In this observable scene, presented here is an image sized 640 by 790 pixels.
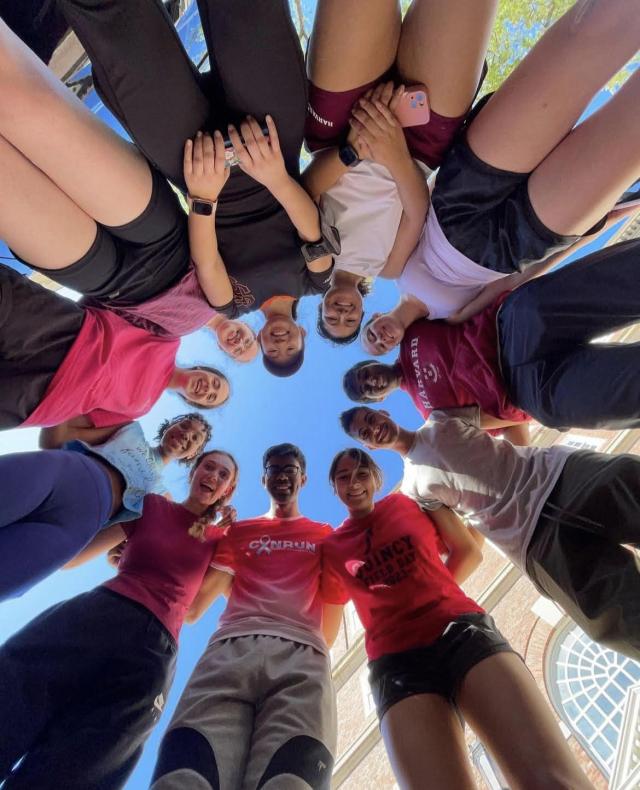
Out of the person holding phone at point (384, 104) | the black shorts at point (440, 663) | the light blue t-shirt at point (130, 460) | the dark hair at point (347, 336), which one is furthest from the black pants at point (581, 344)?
the light blue t-shirt at point (130, 460)

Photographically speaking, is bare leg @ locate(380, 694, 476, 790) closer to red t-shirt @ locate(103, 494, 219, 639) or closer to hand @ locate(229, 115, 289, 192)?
red t-shirt @ locate(103, 494, 219, 639)

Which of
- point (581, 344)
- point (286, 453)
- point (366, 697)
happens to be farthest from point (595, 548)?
point (366, 697)

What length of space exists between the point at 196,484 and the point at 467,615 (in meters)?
1.76

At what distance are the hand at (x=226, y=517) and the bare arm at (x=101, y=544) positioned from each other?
0.57 m

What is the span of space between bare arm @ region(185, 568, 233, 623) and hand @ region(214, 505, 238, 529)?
0.88ft

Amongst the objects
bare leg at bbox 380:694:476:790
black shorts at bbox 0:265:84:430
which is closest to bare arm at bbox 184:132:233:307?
black shorts at bbox 0:265:84:430

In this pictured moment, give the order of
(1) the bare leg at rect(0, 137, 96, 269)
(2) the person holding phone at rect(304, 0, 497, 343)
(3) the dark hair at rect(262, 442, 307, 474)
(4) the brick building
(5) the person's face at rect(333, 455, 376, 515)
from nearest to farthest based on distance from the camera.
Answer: (1) the bare leg at rect(0, 137, 96, 269) < (2) the person holding phone at rect(304, 0, 497, 343) < (5) the person's face at rect(333, 455, 376, 515) < (3) the dark hair at rect(262, 442, 307, 474) < (4) the brick building

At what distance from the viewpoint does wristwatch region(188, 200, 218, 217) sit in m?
1.79

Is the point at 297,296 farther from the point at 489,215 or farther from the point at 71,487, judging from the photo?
the point at 71,487

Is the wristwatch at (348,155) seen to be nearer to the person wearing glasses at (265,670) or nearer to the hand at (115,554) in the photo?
the person wearing glasses at (265,670)

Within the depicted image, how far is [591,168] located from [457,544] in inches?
76.5

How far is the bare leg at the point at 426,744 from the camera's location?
1689mm

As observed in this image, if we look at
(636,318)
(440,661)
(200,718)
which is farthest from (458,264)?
(200,718)

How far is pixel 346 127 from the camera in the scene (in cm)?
198
